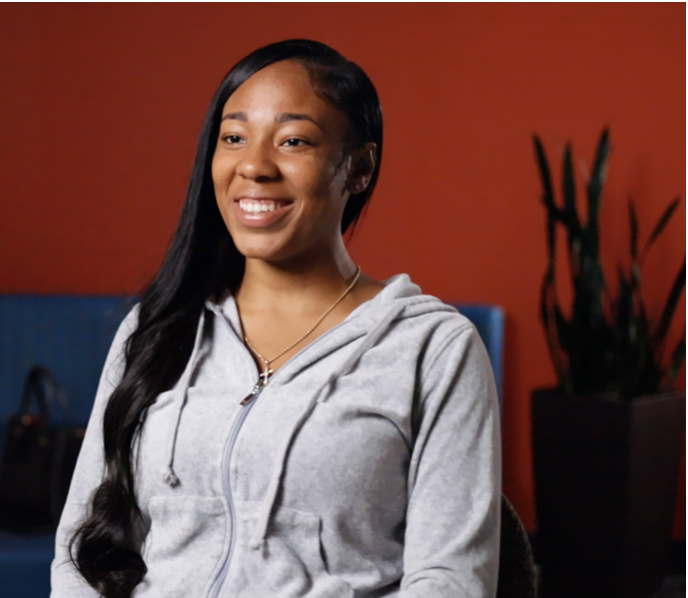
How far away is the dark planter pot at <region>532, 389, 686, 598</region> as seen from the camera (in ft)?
8.68

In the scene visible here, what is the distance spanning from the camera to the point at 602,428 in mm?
2670

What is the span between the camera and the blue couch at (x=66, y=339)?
2.73 m

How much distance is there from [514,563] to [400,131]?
2.21m

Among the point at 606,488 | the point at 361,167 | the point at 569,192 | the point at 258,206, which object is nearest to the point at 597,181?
the point at 569,192

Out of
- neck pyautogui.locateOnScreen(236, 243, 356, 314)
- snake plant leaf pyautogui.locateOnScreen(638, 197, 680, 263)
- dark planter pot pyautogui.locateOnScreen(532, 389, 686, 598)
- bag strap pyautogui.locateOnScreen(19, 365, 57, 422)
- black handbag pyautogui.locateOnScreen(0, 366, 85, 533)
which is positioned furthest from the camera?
snake plant leaf pyautogui.locateOnScreen(638, 197, 680, 263)

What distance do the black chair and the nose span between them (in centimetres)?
60

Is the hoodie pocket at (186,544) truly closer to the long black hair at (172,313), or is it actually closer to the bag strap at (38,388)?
the long black hair at (172,313)

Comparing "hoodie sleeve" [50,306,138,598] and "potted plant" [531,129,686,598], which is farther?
"potted plant" [531,129,686,598]

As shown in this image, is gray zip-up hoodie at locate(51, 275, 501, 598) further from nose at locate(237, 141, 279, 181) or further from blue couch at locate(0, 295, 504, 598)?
blue couch at locate(0, 295, 504, 598)

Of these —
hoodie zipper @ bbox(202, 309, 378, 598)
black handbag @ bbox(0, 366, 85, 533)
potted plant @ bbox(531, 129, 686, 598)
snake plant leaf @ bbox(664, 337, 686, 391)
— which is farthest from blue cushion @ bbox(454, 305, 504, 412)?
hoodie zipper @ bbox(202, 309, 378, 598)

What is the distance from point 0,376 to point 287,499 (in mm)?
1986

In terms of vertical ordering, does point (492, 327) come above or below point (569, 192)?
below

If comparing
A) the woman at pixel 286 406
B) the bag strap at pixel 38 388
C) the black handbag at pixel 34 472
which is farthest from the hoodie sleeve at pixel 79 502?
the bag strap at pixel 38 388

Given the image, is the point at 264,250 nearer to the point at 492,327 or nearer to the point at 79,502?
the point at 79,502
